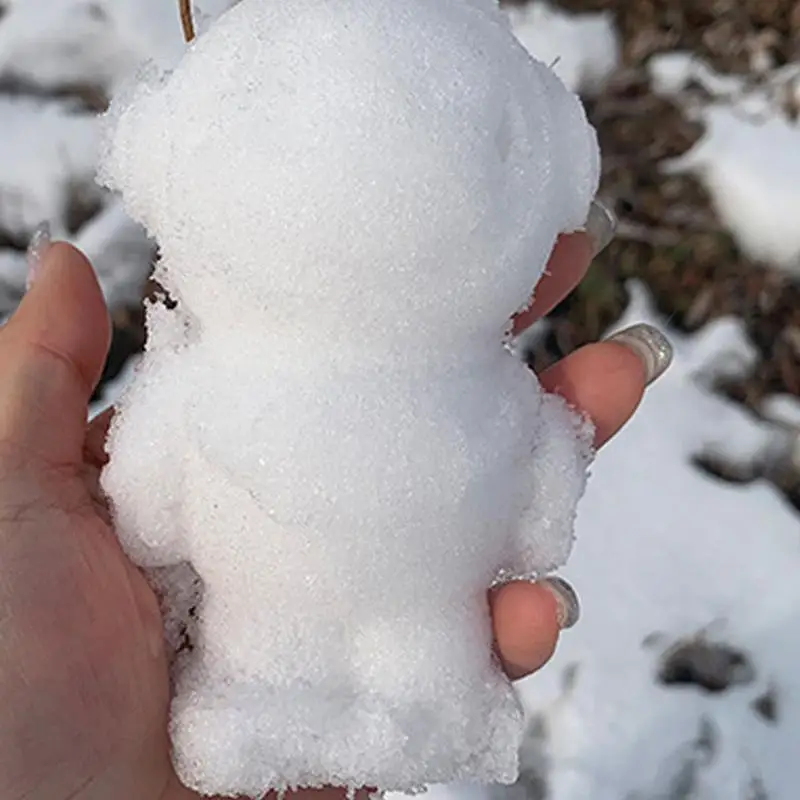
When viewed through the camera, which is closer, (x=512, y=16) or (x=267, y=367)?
(x=267, y=367)

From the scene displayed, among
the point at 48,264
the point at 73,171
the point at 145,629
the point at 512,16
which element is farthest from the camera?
the point at 512,16

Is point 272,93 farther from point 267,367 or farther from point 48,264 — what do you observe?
point 48,264

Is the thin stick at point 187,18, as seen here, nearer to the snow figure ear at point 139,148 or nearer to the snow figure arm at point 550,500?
the snow figure ear at point 139,148

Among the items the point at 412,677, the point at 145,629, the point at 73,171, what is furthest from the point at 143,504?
the point at 73,171

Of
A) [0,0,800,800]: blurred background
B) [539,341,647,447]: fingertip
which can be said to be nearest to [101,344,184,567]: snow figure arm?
[539,341,647,447]: fingertip

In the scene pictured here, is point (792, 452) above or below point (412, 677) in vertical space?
below

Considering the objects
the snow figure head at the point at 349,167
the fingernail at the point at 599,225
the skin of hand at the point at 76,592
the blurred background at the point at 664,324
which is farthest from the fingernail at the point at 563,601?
the blurred background at the point at 664,324

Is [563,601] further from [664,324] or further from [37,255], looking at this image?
[664,324]

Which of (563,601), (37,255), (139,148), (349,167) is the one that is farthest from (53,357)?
(563,601)
